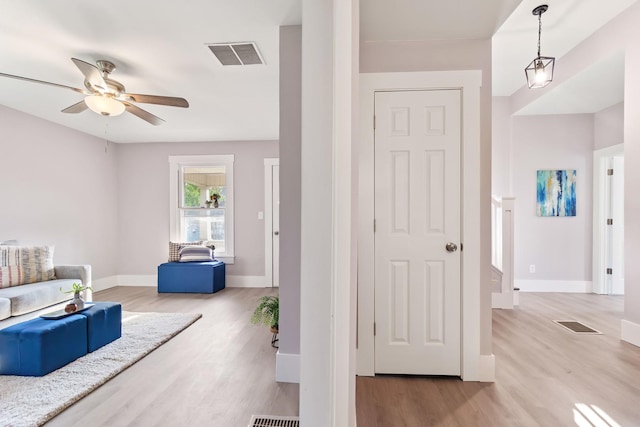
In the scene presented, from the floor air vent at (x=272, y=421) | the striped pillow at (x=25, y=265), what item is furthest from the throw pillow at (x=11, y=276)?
the floor air vent at (x=272, y=421)

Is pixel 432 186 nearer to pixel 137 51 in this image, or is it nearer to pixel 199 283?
pixel 137 51

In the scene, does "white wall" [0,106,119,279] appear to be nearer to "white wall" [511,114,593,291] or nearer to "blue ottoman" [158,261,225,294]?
"blue ottoman" [158,261,225,294]

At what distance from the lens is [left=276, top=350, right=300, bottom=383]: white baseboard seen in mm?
2154

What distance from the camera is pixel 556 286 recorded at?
472 centimetres

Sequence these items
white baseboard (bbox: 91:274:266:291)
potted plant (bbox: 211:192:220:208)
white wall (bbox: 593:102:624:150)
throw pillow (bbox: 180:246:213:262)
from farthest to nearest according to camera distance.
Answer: potted plant (bbox: 211:192:220:208)
white baseboard (bbox: 91:274:266:291)
throw pillow (bbox: 180:246:213:262)
white wall (bbox: 593:102:624:150)

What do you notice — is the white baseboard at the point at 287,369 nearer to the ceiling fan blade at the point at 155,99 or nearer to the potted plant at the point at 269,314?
the potted plant at the point at 269,314

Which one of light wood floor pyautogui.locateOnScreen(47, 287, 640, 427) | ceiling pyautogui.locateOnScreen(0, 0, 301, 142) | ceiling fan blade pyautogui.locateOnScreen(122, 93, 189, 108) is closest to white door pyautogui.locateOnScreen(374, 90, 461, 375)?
light wood floor pyautogui.locateOnScreen(47, 287, 640, 427)

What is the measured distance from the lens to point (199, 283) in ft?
15.5

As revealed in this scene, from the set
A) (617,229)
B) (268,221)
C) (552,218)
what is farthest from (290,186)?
(617,229)

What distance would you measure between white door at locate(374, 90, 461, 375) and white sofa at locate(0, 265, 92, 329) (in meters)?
3.38

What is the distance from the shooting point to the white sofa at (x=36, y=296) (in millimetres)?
2910

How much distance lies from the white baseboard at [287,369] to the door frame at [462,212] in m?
0.45

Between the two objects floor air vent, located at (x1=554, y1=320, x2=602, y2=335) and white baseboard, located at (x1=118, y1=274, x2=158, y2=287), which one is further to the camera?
white baseboard, located at (x1=118, y1=274, x2=158, y2=287)

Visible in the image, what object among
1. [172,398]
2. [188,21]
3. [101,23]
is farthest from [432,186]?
[101,23]
